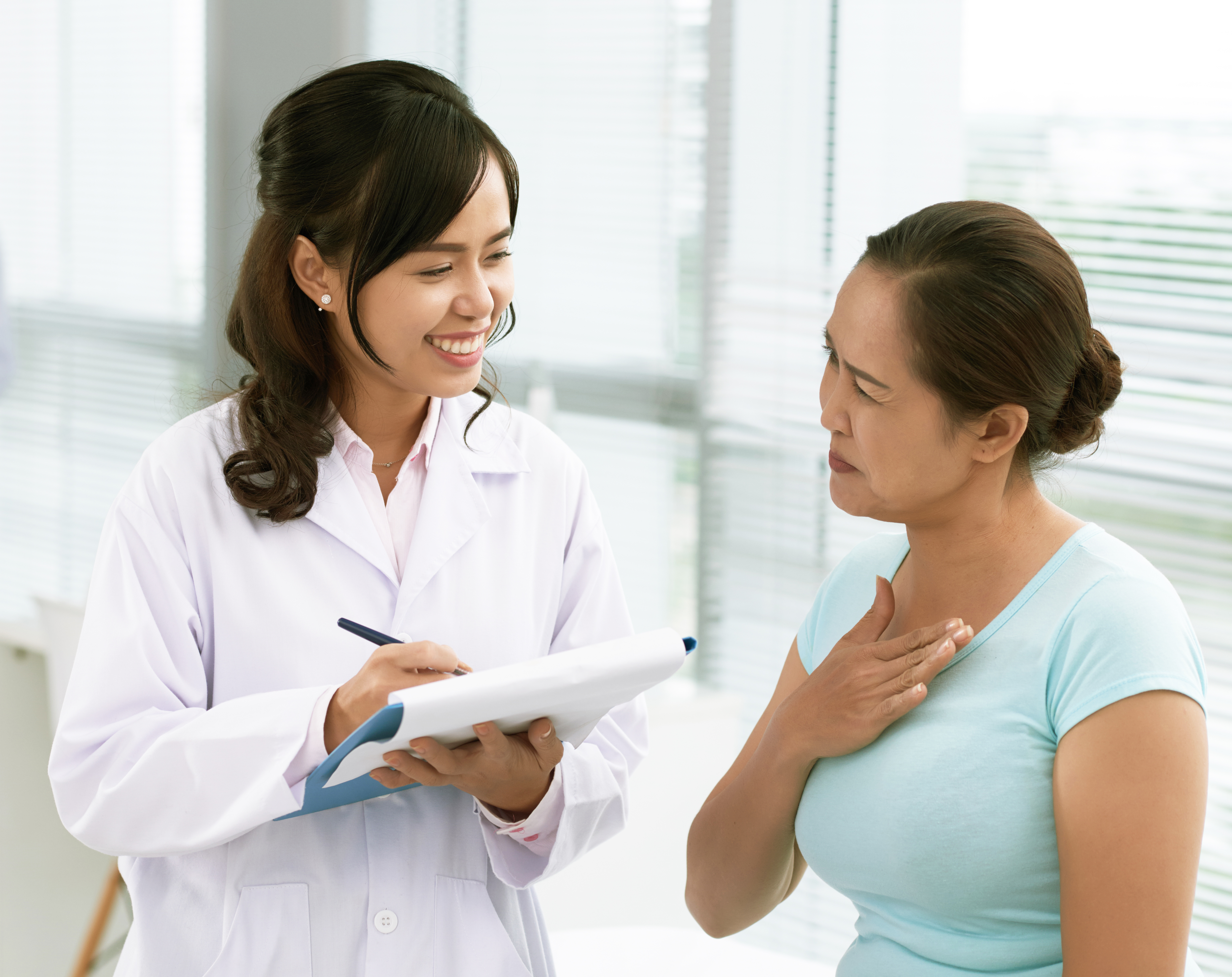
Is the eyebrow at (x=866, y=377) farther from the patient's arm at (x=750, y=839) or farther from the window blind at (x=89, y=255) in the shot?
the window blind at (x=89, y=255)

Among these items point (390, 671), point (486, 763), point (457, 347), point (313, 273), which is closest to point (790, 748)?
point (486, 763)

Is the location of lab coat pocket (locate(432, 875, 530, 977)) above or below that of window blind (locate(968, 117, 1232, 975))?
below

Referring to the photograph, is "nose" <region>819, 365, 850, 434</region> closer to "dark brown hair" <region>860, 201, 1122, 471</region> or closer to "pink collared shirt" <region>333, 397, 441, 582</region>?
"dark brown hair" <region>860, 201, 1122, 471</region>

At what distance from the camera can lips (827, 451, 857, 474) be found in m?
1.26

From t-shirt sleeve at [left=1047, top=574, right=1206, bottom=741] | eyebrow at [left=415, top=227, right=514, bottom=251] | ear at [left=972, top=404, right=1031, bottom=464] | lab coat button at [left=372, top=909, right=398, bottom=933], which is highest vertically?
eyebrow at [left=415, top=227, right=514, bottom=251]

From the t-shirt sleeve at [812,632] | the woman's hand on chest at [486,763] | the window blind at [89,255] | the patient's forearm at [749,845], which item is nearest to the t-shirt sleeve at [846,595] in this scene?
the t-shirt sleeve at [812,632]

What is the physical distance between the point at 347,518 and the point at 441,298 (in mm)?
257

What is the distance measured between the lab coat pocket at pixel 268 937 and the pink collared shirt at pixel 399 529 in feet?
0.46

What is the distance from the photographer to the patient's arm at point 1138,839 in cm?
106

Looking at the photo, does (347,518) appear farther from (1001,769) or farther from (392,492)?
(1001,769)

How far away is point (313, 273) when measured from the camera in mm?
1357

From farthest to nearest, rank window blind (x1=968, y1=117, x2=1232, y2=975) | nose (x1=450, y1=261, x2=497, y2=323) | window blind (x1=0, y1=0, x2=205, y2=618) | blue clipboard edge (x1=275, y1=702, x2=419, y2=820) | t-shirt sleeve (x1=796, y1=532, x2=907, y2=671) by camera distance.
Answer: window blind (x1=0, y1=0, x2=205, y2=618) < window blind (x1=968, y1=117, x2=1232, y2=975) < t-shirt sleeve (x1=796, y1=532, x2=907, y2=671) < nose (x1=450, y1=261, x2=497, y2=323) < blue clipboard edge (x1=275, y1=702, x2=419, y2=820)

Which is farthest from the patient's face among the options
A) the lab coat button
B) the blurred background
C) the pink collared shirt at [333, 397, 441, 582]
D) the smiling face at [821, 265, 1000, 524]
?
the blurred background

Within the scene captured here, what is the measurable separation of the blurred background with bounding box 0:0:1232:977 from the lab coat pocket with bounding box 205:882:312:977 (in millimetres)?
597
